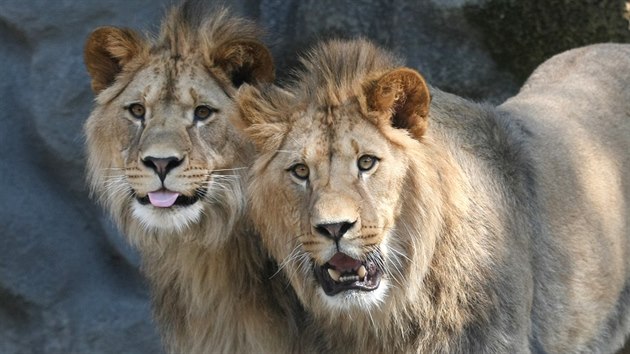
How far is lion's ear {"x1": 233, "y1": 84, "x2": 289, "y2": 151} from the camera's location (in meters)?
4.23

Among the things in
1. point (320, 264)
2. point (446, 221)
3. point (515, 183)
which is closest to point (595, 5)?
point (515, 183)

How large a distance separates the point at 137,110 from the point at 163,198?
0.40 metres

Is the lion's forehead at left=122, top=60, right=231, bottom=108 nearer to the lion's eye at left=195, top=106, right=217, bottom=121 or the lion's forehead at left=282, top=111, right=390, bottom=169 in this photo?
the lion's eye at left=195, top=106, right=217, bottom=121

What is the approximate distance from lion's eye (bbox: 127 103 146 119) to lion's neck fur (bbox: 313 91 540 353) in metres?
1.01

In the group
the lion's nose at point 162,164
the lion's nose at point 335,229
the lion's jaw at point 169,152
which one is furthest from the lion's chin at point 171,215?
the lion's nose at point 335,229

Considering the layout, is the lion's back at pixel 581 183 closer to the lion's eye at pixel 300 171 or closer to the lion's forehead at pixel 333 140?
the lion's forehead at pixel 333 140

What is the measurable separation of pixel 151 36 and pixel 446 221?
5.01 feet

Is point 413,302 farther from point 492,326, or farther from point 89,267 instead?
point 89,267

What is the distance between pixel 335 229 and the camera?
3846 millimetres

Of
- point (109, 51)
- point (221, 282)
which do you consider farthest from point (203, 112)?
point (221, 282)

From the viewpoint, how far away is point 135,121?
469 centimetres

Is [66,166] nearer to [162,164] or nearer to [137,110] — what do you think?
[137,110]

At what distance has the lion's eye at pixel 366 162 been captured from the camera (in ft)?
13.1

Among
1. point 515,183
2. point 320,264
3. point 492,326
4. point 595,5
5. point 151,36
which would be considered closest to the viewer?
point 320,264
